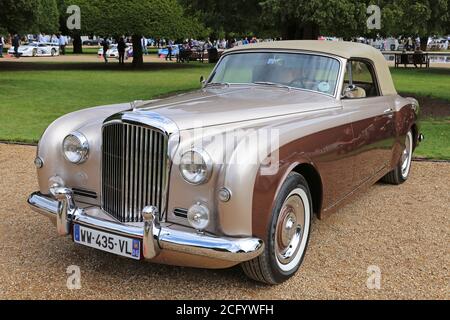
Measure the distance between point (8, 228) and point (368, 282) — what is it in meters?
3.46

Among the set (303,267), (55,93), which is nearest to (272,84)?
(303,267)

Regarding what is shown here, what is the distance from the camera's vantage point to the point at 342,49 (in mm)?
5336

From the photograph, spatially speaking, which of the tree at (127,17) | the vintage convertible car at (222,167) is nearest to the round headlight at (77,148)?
the vintage convertible car at (222,167)

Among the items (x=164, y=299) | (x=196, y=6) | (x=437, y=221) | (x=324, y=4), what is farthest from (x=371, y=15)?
(x=164, y=299)

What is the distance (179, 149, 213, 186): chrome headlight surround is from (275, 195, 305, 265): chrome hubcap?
2.28 feet

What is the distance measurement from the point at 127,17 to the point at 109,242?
26650 millimetres

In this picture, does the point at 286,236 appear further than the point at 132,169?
Yes

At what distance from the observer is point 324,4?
12438mm

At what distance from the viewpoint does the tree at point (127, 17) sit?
28531 mm

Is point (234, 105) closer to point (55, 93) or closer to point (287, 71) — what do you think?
point (287, 71)

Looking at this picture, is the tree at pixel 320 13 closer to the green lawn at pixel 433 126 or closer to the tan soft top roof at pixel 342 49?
the green lawn at pixel 433 126

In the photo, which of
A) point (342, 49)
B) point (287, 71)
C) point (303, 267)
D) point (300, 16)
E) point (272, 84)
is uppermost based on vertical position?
point (300, 16)

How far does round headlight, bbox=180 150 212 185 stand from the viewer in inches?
135

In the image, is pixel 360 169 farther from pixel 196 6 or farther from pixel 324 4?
pixel 196 6
